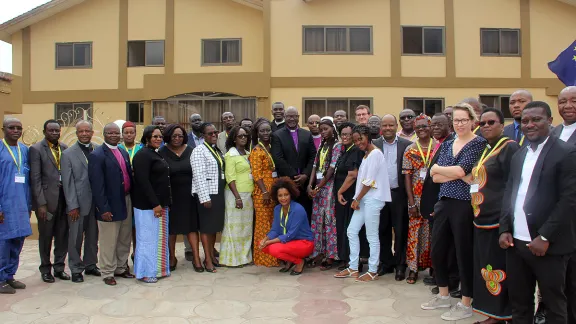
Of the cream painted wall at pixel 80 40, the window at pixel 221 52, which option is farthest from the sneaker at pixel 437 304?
the cream painted wall at pixel 80 40

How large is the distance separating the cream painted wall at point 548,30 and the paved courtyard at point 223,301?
13.7 metres

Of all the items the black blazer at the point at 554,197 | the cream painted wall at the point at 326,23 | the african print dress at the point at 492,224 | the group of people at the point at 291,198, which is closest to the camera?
the black blazer at the point at 554,197

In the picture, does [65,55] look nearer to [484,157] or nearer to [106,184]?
[106,184]

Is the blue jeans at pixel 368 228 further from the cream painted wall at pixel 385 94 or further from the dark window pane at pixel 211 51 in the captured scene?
the dark window pane at pixel 211 51

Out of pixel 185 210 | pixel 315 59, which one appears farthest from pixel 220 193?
pixel 315 59

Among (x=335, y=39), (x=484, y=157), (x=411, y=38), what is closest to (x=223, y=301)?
(x=484, y=157)

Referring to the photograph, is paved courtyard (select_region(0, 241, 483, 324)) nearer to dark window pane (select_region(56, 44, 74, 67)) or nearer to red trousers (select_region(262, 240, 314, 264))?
red trousers (select_region(262, 240, 314, 264))

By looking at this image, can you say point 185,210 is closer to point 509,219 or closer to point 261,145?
point 261,145

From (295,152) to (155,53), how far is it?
12.8 meters

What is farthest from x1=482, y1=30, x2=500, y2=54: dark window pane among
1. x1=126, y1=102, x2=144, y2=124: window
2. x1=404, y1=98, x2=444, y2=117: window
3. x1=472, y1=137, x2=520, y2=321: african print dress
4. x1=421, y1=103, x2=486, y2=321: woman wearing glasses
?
x1=472, y1=137, x2=520, y2=321: african print dress

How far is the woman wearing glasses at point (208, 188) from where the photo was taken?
20.8 ft

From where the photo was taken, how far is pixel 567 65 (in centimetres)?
737

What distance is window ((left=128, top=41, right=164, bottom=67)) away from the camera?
1780 centimetres

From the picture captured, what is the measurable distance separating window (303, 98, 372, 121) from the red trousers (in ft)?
33.9
